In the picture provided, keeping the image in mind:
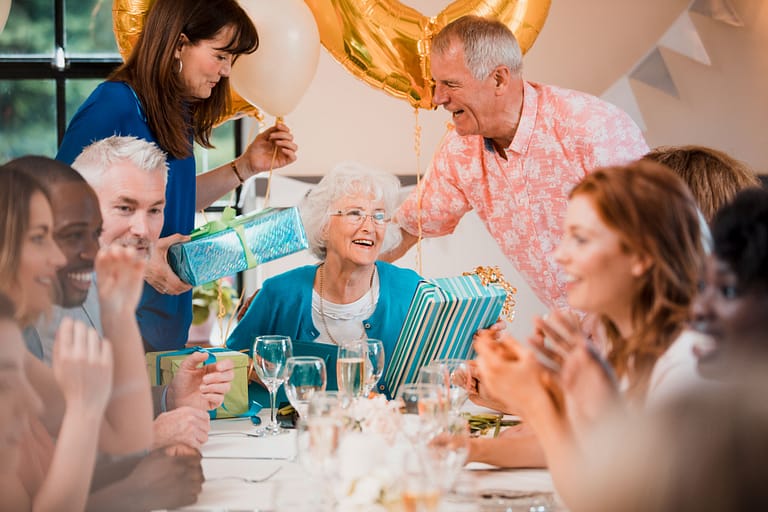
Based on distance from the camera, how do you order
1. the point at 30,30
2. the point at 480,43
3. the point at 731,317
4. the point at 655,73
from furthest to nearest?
the point at 30,30 → the point at 655,73 → the point at 480,43 → the point at 731,317

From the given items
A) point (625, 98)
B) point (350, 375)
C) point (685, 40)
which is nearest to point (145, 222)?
point (350, 375)

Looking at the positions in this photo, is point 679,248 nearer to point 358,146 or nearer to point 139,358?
point 139,358

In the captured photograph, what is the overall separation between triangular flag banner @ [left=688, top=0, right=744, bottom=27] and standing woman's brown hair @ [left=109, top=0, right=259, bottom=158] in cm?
252

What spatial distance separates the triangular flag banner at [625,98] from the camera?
4215 millimetres

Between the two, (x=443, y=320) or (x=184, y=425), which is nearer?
(x=184, y=425)

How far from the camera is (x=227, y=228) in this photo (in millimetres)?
2193

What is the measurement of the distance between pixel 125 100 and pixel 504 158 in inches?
45.5

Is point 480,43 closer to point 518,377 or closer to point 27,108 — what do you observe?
point 518,377

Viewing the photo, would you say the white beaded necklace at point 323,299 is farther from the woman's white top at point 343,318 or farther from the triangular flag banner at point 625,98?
the triangular flag banner at point 625,98

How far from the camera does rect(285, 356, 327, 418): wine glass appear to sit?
175 centimetres

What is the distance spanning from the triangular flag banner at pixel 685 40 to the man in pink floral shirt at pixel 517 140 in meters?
1.68

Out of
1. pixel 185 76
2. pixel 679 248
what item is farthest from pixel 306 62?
pixel 679 248

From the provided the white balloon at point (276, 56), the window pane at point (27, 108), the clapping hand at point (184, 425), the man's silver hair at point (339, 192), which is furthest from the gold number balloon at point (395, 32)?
the window pane at point (27, 108)

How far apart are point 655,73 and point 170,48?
2.63 m
